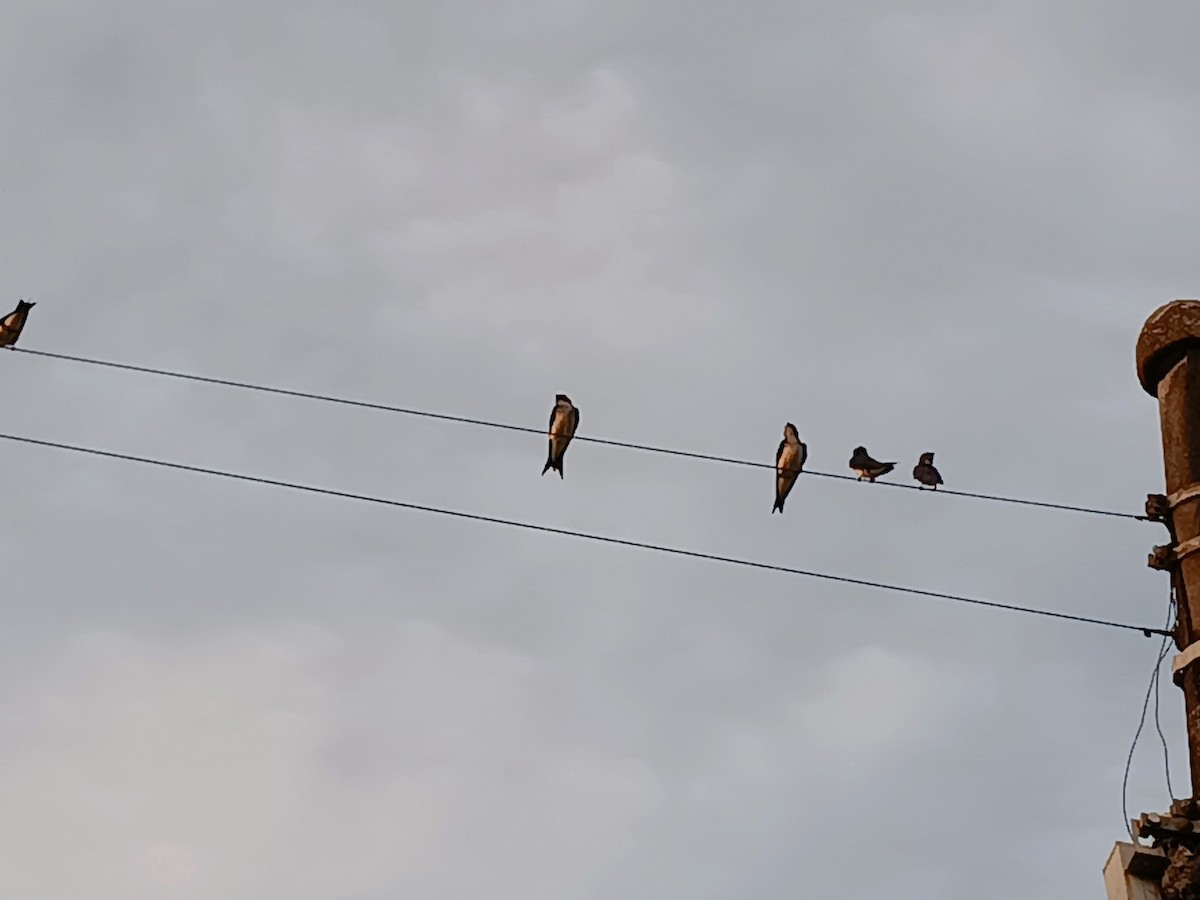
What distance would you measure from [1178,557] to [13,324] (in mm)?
17416

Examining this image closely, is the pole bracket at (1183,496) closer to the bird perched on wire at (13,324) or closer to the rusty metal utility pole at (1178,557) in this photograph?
the rusty metal utility pole at (1178,557)

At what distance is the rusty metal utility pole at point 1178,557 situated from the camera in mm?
9086

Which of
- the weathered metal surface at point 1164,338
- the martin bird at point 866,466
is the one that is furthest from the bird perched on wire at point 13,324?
the weathered metal surface at point 1164,338

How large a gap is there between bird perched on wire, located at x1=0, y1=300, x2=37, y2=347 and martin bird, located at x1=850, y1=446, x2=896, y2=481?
11.1 meters

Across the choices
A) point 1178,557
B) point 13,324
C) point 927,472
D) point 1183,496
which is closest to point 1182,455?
point 1183,496

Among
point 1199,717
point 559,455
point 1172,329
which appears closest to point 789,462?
point 559,455

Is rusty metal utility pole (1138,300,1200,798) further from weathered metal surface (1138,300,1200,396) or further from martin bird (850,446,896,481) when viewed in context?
martin bird (850,446,896,481)

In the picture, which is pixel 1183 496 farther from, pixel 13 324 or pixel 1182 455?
pixel 13 324

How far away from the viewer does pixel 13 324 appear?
23.1 m

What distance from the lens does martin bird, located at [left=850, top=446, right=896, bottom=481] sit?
19.4m

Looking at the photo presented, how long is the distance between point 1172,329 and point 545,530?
445 cm

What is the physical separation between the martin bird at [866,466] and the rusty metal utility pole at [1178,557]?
8357 millimetres

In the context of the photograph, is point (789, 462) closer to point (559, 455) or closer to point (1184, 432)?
point (559, 455)

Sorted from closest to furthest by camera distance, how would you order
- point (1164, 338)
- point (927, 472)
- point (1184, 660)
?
1. point (1184, 660)
2. point (1164, 338)
3. point (927, 472)
